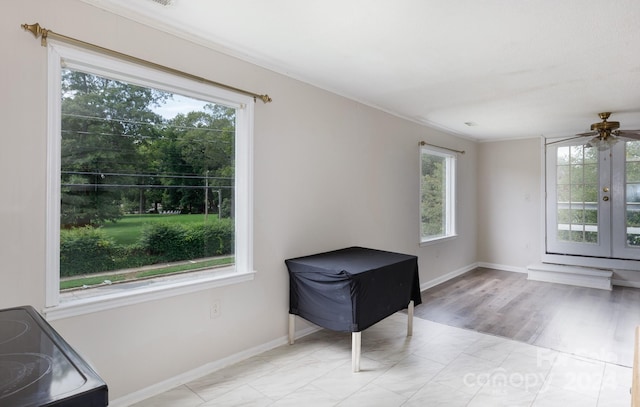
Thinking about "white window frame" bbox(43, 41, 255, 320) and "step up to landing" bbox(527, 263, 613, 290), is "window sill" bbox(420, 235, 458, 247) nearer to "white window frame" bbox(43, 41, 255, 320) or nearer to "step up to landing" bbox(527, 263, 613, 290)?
"step up to landing" bbox(527, 263, 613, 290)

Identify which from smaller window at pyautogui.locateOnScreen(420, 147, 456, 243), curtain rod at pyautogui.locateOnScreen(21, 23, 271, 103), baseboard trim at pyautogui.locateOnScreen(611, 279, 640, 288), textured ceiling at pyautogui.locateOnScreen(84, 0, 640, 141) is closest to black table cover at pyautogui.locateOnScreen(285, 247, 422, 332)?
curtain rod at pyautogui.locateOnScreen(21, 23, 271, 103)

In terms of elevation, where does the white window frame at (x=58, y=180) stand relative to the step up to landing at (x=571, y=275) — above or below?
above

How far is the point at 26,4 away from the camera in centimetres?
167

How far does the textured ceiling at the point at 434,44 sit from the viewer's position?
1912mm

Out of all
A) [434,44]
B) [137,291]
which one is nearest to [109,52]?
[137,291]

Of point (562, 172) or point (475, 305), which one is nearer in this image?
point (475, 305)

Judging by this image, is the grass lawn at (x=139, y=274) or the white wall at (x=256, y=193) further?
the grass lawn at (x=139, y=274)

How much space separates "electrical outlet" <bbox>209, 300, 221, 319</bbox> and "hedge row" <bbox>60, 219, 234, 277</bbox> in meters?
0.34

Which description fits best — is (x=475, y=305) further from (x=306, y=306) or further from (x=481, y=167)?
(x=481, y=167)

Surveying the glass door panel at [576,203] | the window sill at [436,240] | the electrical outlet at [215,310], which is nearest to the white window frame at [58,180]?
the electrical outlet at [215,310]

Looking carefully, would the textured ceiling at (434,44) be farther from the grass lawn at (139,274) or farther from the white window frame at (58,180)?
the grass lawn at (139,274)

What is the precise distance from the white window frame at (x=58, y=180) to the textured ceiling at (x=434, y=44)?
0.30 metres

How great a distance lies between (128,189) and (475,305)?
12.2 ft

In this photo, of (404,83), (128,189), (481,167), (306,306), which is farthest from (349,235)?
(481,167)
